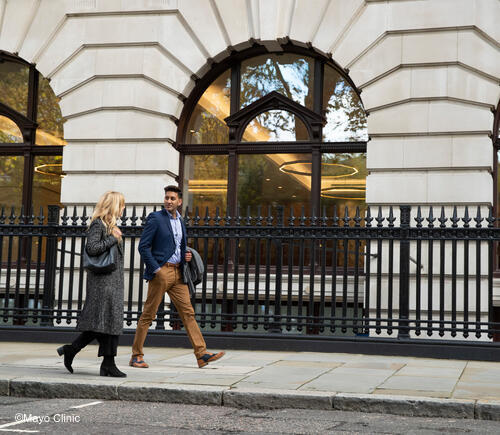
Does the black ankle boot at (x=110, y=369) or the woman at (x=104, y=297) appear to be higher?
the woman at (x=104, y=297)

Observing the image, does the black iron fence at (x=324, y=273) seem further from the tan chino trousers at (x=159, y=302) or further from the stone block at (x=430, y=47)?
the stone block at (x=430, y=47)

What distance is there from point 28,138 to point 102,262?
7.94 m

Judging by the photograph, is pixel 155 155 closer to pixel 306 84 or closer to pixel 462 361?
pixel 306 84

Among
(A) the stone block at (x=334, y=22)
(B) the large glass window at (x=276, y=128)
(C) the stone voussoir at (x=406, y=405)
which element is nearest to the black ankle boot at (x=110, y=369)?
(C) the stone voussoir at (x=406, y=405)

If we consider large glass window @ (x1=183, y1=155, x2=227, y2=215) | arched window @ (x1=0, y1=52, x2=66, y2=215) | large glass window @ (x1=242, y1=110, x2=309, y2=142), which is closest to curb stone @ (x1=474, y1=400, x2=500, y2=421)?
large glass window @ (x1=242, y1=110, x2=309, y2=142)

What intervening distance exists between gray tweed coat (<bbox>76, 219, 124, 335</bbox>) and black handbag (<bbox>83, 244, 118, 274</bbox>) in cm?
5

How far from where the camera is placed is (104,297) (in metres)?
7.29

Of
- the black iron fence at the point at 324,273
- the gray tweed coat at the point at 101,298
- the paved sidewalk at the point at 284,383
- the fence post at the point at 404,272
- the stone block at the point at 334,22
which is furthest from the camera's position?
the stone block at the point at 334,22

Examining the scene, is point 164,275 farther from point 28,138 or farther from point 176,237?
point 28,138

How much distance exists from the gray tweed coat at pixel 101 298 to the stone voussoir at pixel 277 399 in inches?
58.4

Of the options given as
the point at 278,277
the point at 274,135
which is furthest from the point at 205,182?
the point at 278,277

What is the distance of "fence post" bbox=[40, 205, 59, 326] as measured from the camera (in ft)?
35.7

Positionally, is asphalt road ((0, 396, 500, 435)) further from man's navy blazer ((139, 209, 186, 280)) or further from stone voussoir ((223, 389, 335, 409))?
man's navy blazer ((139, 209, 186, 280))

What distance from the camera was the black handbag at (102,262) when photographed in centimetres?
725
